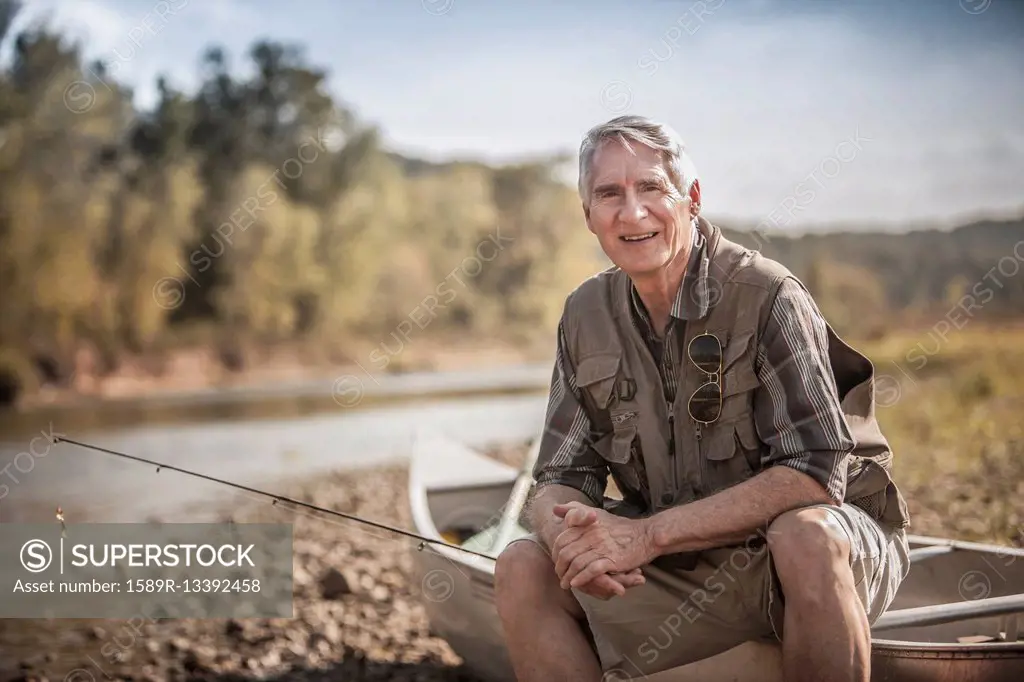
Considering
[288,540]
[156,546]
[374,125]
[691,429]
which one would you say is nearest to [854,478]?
[691,429]

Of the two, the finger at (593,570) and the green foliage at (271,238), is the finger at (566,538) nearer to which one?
the finger at (593,570)

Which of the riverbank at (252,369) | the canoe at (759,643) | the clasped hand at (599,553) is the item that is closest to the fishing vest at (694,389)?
the clasped hand at (599,553)

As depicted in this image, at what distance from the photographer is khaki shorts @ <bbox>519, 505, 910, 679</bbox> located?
2.27 m

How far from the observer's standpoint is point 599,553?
2.22m

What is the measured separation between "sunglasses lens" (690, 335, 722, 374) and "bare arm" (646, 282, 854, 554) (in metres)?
0.12

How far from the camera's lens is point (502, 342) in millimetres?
42938

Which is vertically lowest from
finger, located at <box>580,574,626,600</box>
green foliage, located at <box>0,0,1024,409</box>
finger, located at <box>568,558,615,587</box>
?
finger, located at <box>580,574,626,600</box>

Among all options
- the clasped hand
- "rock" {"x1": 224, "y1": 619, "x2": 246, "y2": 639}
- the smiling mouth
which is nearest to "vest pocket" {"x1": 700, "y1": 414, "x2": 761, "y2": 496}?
the clasped hand

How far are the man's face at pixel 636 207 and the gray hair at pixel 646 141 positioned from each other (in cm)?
2

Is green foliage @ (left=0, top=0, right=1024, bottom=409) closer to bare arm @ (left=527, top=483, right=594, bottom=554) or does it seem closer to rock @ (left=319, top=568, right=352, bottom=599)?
rock @ (left=319, top=568, right=352, bottom=599)

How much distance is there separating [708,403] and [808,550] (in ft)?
1.68

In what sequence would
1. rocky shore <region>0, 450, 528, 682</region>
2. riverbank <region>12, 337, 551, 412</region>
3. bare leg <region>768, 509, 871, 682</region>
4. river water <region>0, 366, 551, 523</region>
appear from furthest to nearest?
riverbank <region>12, 337, 551, 412</region> → river water <region>0, 366, 551, 523</region> → rocky shore <region>0, 450, 528, 682</region> → bare leg <region>768, 509, 871, 682</region>

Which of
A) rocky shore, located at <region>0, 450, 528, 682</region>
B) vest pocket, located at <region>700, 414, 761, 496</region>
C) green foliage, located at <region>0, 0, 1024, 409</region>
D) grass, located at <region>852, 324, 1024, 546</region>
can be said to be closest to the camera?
vest pocket, located at <region>700, 414, 761, 496</region>

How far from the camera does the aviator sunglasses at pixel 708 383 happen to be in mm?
2393
